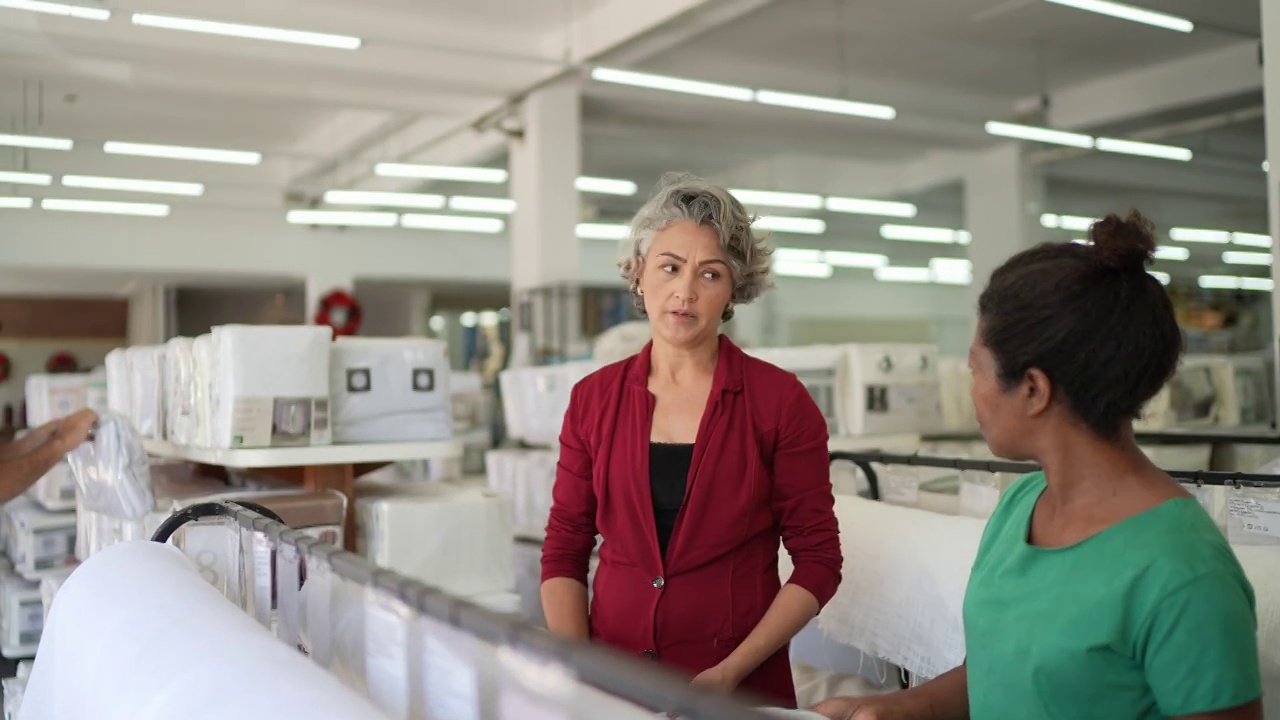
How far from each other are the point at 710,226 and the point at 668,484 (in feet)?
1.28

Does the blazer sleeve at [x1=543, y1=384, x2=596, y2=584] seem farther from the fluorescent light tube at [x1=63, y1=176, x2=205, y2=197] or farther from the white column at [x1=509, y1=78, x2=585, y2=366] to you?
the fluorescent light tube at [x1=63, y1=176, x2=205, y2=197]

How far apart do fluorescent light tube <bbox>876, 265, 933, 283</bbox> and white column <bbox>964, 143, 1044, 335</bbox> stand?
606 centimetres

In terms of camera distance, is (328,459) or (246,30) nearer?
(328,459)

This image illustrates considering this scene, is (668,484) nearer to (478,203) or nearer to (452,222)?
(478,203)

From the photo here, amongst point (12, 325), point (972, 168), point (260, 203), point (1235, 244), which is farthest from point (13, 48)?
point (1235, 244)

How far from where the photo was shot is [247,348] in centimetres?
288

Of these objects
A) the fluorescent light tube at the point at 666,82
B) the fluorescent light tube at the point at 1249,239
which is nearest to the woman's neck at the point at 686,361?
the fluorescent light tube at the point at 666,82

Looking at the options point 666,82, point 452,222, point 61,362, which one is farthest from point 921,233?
point 61,362

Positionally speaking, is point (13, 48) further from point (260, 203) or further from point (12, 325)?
point (12, 325)

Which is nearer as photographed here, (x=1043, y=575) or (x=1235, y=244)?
(x=1043, y=575)

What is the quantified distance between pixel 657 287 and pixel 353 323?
35.1 feet

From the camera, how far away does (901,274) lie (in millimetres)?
17391

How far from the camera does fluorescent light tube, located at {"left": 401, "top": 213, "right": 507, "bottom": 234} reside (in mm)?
12555

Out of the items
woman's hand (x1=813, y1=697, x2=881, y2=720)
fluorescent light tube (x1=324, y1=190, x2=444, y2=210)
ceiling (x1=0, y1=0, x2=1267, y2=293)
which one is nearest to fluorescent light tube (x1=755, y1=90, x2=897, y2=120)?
ceiling (x1=0, y1=0, x2=1267, y2=293)
